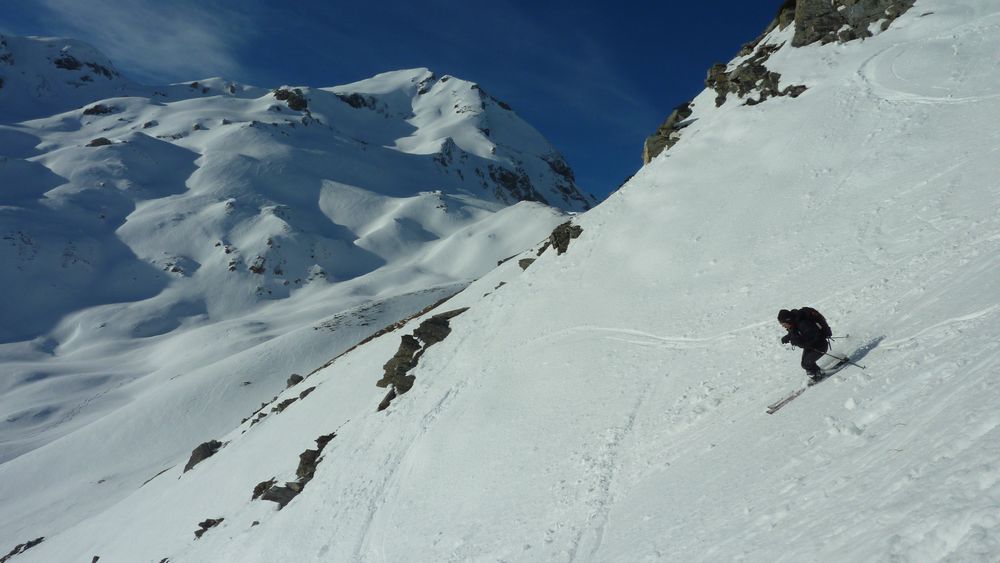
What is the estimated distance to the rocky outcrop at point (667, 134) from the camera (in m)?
31.1

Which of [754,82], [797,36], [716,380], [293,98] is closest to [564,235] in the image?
[754,82]

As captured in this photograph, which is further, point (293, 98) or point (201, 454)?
point (293, 98)

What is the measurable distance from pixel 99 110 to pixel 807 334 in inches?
8118

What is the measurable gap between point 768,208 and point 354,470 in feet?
57.7

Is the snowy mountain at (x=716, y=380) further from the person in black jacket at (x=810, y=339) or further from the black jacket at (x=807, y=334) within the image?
the black jacket at (x=807, y=334)

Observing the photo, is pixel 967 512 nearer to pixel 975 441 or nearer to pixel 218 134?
pixel 975 441

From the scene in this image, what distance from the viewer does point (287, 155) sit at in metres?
147

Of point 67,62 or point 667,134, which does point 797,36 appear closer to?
point 667,134

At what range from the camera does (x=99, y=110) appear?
533 ft

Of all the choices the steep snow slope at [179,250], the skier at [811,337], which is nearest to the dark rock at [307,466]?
the skier at [811,337]

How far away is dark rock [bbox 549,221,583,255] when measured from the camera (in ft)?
88.3

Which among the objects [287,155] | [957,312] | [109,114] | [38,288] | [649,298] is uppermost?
[109,114]

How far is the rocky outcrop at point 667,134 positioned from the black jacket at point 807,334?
22337 mm

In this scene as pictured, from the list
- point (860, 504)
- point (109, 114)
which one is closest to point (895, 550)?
point (860, 504)
